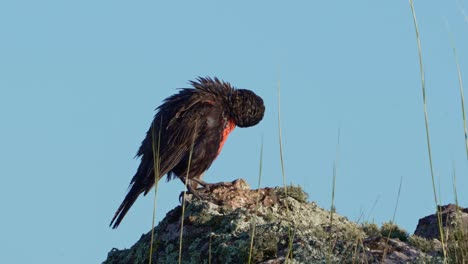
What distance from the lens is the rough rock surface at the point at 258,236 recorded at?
504 cm

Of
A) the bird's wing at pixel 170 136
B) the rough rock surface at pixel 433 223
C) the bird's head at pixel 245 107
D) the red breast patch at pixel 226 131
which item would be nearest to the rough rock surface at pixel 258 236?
the rough rock surface at pixel 433 223

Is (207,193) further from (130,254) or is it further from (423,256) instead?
(423,256)

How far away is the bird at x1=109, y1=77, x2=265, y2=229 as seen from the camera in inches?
352

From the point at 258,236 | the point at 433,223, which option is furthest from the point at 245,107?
the point at 258,236

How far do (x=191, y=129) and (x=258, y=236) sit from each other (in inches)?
152

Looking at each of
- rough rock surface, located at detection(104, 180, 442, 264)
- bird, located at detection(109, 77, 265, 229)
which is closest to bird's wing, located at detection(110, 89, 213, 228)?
bird, located at detection(109, 77, 265, 229)

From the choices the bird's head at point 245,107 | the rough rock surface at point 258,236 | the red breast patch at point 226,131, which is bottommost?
the rough rock surface at point 258,236

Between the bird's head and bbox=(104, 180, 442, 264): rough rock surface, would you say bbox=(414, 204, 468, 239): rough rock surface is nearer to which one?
bbox=(104, 180, 442, 264): rough rock surface

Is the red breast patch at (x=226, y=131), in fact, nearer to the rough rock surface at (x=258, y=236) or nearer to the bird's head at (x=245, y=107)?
the bird's head at (x=245, y=107)

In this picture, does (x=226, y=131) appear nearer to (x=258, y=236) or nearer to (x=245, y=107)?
(x=245, y=107)

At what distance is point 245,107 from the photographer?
9570 millimetres

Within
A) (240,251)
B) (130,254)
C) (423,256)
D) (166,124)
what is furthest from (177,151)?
(423,256)

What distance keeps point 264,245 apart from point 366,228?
1.07 m

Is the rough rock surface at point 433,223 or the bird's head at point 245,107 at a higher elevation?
the bird's head at point 245,107
